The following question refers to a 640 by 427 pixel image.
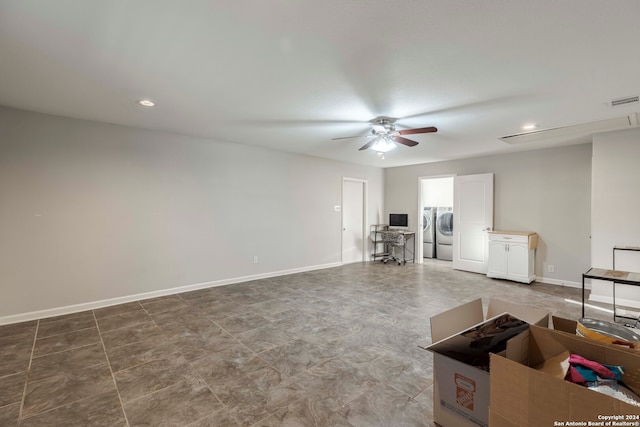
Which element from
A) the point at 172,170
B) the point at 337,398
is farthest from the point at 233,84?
the point at 337,398

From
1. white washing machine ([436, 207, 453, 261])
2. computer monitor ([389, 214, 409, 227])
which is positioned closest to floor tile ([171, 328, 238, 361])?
computer monitor ([389, 214, 409, 227])

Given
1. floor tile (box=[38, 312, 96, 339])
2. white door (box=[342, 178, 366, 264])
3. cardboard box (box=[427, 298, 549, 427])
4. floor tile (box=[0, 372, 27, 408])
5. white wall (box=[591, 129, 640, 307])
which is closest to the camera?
cardboard box (box=[427, 298, 549, 427])

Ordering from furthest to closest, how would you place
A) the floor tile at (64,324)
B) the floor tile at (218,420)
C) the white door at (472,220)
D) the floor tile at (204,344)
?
the white door at (472,220) < the floor tile at (64,324) < the floor tile at (204,344) < the floor tile at (218,420)

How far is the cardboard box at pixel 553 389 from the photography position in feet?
2.78

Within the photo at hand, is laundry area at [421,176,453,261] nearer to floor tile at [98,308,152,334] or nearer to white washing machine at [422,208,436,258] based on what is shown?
white washing machine at [422,208,436,258]

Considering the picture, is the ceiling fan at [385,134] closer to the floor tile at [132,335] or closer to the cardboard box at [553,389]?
the cardboard box at [553,389]

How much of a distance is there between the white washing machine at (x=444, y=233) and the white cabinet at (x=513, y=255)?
6.54 ft

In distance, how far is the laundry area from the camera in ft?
25.0

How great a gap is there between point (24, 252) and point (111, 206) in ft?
3.36

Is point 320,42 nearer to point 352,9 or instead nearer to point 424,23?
point 352,9

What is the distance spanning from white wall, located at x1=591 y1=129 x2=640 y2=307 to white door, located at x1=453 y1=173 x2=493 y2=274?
1778mm

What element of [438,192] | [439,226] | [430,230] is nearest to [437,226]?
[439,226]

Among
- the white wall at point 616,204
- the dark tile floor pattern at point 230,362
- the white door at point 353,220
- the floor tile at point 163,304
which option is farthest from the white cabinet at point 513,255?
the floor tile at point 163,304

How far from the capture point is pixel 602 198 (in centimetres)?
410
